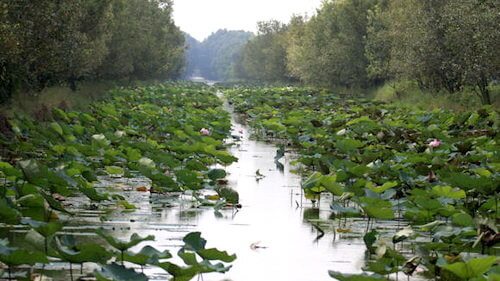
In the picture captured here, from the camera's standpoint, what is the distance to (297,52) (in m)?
65.6

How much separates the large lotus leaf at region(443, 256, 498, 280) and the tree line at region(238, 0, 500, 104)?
18.3 metres

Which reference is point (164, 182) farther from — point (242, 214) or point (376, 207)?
point (376, 207)

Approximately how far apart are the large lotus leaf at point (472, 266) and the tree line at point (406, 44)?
1834 centimetres

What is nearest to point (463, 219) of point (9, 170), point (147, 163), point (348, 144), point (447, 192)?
point (447, 192)

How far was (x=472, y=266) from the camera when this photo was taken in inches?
168

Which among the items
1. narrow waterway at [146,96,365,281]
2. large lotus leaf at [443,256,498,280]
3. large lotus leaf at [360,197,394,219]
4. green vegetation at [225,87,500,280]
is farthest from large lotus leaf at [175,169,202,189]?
large lotus leaf at [443,256,498,280]

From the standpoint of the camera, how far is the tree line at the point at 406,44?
23.8 metres

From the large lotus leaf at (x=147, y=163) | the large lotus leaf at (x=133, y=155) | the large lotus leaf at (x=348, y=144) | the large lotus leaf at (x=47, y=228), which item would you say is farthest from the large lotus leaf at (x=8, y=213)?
the large lotus leaf at (x=348, y=144)

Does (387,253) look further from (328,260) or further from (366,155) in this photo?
(366,155)

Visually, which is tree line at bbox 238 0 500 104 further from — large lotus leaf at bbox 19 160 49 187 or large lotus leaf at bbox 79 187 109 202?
large lotus leaf at bbox 19 160 49 187

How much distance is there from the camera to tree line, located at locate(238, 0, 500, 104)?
2377cm

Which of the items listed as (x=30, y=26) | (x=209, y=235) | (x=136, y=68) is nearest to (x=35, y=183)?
(x=209, y=235)

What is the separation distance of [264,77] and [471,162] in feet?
326

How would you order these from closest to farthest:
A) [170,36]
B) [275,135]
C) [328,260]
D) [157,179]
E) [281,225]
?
[328,260] → [281,225] → [157,179] → [275,135] → [170,36]
